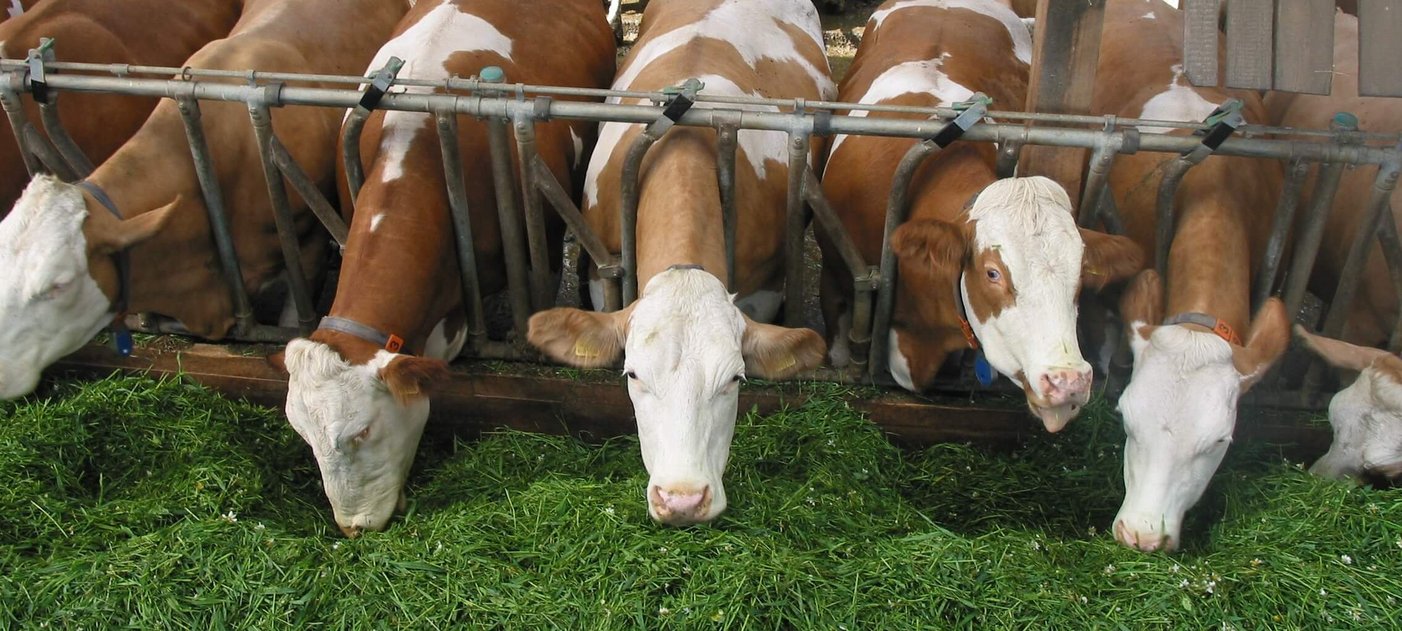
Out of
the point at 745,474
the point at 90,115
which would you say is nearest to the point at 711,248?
the point at 745,474

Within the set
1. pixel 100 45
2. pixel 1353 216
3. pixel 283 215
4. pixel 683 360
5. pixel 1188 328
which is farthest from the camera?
pixel 100 45

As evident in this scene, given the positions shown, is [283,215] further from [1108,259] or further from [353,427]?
[1108,259]

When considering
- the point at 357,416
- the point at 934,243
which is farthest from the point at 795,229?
the point at 357,416

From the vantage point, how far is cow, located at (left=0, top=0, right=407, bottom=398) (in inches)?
159

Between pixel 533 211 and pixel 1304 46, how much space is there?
9.53 feet

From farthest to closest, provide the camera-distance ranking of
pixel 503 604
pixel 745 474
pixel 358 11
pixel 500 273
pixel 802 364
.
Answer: pixel 358 11
pixel 500 273
pixel 745 474
pixel 802 364
pixel 503 604

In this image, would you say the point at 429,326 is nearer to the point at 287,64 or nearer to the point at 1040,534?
the point at 287,64

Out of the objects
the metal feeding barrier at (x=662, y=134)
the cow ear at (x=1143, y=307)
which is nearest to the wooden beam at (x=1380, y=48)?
the metal feeding barrier at (x=662, y=134)

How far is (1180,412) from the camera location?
345 centimetres

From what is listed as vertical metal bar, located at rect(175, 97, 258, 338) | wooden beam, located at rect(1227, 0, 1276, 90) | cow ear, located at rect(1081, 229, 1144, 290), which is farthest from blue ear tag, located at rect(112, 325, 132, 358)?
wooden beam, located at rect(1227, 0, 1276, 90)

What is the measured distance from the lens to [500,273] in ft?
15.9

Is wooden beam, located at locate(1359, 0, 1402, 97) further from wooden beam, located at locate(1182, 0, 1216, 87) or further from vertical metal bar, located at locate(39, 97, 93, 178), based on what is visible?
vertical metal bar, located at locate(39, 97, 93, 178)

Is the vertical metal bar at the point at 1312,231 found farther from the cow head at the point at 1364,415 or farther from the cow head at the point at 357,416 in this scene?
the cow head at the point at 357,416

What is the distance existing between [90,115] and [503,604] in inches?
145
